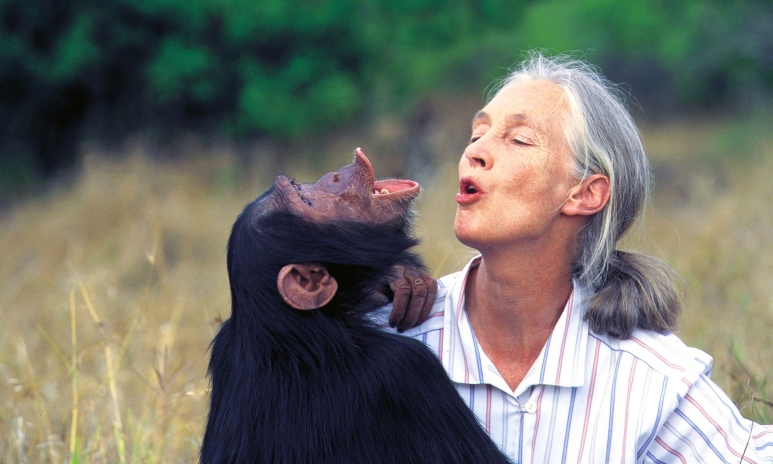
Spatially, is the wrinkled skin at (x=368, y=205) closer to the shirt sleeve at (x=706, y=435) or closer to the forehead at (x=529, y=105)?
the forehead at (x=529, y=105)

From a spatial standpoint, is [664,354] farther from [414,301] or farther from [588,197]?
[414,301]

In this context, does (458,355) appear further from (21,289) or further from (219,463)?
(21,289)

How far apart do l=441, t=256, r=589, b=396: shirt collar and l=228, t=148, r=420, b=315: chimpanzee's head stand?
0.88 ft

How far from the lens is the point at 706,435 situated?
242cm

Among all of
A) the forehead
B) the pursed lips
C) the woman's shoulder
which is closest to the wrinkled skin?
the pursed lips

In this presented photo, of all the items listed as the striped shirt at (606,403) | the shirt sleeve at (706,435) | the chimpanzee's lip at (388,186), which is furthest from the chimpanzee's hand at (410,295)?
the shirt sleeve at (706,435)

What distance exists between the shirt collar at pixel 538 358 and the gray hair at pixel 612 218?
6 centimetres

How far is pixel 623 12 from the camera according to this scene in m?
15.2

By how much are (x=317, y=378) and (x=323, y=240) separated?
46cm

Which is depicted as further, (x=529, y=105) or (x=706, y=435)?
(x=529, y=105)

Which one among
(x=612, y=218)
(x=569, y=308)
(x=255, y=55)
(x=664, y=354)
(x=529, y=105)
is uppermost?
(x=255, y=55)

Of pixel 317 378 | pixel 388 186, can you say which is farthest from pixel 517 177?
pixel 317 378

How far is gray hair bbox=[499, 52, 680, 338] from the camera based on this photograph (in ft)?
8.60

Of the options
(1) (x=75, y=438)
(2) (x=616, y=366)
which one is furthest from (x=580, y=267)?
(1) (x=75, y=438)
